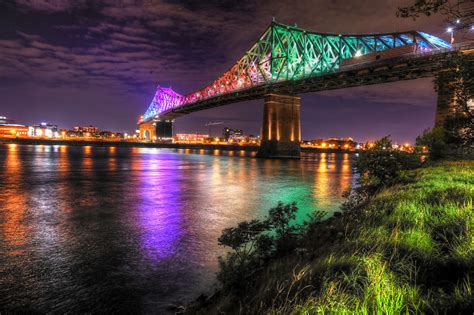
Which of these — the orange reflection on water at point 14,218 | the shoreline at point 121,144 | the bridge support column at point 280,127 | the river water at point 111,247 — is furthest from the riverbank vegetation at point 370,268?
the shoreline at point 121,144

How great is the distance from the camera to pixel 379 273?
134 inches

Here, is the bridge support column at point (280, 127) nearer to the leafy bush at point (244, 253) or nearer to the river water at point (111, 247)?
the river water at point (111, 247)

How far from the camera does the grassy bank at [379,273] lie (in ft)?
9.25

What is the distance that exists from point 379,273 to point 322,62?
70657 millimetres

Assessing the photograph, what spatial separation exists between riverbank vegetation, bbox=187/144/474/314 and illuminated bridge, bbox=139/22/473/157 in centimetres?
4584

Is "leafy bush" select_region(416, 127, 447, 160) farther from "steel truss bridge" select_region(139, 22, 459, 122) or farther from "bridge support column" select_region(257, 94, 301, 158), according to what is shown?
"bridge support column" select_region(257, 94, 301, 158)

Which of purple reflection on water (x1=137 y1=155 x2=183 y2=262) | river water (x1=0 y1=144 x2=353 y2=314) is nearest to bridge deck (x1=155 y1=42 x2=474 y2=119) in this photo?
purple reflection on water (x1=137 y1=155 x2=183 y2=262)

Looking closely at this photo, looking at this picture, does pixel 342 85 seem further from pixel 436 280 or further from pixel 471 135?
pixel 436 280

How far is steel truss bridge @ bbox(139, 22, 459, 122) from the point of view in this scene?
49.4m

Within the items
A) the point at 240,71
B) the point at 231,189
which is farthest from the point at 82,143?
the point at 231,189

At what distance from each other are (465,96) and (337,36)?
6242 cm

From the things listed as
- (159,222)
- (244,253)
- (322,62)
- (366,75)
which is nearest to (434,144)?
(159,222)

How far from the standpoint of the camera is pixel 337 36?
2680 inches

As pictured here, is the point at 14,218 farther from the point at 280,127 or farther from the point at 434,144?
the point at 280,127
